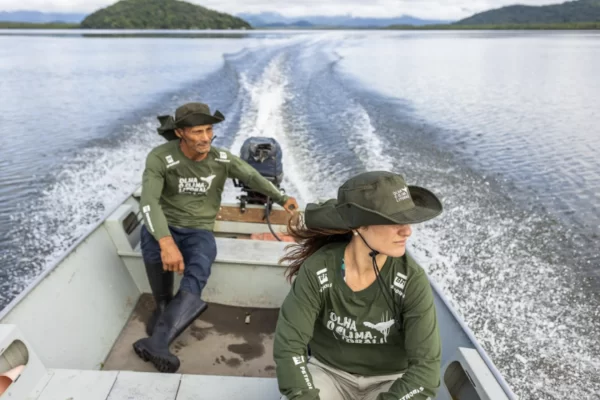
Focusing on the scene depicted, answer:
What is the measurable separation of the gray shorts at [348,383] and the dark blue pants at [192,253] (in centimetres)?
115

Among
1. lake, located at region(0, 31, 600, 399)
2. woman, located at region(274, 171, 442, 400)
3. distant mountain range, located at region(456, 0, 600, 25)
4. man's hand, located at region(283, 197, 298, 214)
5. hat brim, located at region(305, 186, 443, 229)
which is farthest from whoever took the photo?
distant mountain range, located at region(456, 0, 600, 25)

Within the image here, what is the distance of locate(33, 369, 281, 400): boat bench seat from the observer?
1.95 meters


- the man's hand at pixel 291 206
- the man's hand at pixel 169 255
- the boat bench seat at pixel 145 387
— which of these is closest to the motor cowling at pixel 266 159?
the man's hand at pixel 291 206

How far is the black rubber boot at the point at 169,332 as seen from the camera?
2.45 metres

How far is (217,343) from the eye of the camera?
299 cm

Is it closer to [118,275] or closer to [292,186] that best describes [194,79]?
[292,186]

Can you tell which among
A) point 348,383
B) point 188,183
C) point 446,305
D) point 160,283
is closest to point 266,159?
point 188,183

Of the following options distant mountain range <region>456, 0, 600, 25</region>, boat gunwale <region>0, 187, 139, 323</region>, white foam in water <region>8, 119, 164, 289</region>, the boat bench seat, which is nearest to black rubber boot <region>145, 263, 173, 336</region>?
boat gunwale <region>0, 187, 139, 323</region>

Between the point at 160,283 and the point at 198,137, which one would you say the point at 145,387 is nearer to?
the point at 160,283

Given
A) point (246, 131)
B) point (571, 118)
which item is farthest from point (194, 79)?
point (571, 118)

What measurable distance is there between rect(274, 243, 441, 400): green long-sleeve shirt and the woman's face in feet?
0.52

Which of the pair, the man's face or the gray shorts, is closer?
the gray shorts

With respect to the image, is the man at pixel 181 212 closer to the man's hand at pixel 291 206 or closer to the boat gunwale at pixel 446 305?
the man's hand at pixel 291 206

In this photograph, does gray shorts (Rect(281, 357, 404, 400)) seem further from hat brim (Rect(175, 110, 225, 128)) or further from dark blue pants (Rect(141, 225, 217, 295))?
hat brim (Rect(175, 110, 225, 128))
